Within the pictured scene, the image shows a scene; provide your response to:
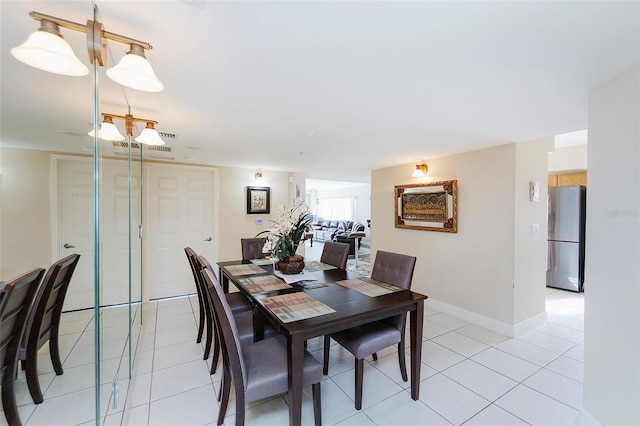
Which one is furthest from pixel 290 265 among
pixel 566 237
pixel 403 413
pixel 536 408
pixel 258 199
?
pixel 566 237

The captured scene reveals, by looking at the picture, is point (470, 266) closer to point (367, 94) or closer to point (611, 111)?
point (611, 111)

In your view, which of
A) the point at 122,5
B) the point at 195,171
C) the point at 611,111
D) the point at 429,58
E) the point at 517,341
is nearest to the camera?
the point at 122,5

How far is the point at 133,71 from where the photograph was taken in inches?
44.6

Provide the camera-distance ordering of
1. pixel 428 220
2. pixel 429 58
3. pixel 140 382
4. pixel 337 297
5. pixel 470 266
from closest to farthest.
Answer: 1. pixel 429 58
2. pixel 337 297
3. pixel 140 382
4. pixel 470 266
5. pixel 428 220

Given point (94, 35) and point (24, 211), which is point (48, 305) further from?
point (94, 35)

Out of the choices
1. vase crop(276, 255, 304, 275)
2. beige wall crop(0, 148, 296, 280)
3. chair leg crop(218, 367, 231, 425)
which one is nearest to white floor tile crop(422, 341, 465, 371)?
vase crop(276, 255, 304, 275)

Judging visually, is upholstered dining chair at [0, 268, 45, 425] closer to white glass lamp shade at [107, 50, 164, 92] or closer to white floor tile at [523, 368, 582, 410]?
white glass lamp shade at [107, 50, 164, 92]

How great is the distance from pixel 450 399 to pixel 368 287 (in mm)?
977

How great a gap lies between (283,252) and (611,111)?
2539 mm

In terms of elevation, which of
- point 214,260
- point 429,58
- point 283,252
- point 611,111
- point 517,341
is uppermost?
point 429,58

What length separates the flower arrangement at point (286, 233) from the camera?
2.52m

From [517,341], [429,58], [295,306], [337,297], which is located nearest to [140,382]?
[295,306]

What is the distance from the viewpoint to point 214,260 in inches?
182

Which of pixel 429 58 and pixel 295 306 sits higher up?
pixel 429 58
